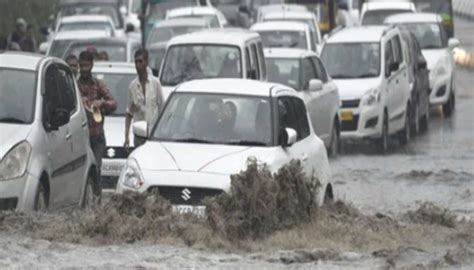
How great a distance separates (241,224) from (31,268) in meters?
2.25

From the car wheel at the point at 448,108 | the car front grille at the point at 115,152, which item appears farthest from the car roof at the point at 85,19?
the car front grille at the point at 115,152

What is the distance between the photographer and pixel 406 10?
45.4 metres

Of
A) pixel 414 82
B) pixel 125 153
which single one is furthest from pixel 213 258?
pixel 414 82

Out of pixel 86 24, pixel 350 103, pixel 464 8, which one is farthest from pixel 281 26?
pixel 464 8

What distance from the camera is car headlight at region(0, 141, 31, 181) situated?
14.1 m

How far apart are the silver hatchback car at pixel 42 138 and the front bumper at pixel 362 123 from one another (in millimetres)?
10424

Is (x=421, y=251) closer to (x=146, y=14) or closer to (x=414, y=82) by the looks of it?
(x=414, y=82)

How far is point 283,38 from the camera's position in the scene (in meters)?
37.5

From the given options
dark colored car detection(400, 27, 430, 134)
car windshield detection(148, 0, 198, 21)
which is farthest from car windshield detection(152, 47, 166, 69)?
car windshield detection(148, 0, 198, 21)

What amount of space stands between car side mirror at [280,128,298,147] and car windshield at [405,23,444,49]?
64.7 feet

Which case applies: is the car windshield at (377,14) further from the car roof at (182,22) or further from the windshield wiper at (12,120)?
the windshield wiper at (12,120)

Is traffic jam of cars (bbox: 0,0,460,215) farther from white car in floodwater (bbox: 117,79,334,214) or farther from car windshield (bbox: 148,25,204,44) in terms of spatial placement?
car windshield (bbox: 148,25,204,44)

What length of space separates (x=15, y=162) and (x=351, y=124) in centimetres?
1336

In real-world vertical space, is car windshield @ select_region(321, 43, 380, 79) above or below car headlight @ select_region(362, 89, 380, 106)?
above
